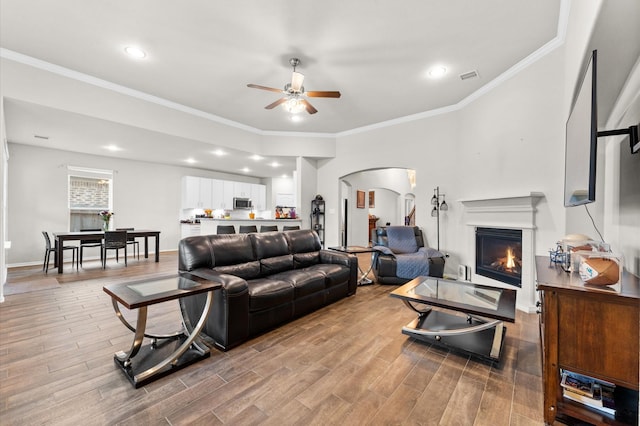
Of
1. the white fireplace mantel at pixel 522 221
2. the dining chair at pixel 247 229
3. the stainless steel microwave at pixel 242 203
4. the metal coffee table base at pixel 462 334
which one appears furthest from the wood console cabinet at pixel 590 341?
the stainless steel microwave at pixel 242 203

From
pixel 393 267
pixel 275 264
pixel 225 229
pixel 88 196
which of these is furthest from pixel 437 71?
pixel 88 196

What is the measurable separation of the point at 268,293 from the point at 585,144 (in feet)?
8.31

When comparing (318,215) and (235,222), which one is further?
(318,215)

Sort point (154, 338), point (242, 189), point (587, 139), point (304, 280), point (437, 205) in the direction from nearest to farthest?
1. point (587, 139)
2. point (154, 338)
3. point (304, 280)
4. point (437, 205)
5. point (242, 189)

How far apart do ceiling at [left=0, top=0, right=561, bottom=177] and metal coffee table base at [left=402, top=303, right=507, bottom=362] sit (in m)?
→ 2.96

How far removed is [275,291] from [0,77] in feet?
13.9

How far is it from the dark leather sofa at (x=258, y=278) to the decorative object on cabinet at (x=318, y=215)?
105 inches

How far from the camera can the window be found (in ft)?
21.2

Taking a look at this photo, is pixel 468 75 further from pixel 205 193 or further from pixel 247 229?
pixel 205 193

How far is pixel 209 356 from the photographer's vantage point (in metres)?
2.16

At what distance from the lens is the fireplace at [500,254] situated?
11.6ft

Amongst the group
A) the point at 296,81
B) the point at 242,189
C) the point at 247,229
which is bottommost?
the point at 247,229

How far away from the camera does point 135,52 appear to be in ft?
10.6

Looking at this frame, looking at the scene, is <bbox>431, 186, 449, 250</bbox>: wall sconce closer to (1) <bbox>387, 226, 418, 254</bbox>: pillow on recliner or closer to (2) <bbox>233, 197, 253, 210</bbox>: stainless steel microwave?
(1) <bbox>387, 226, 418, 254</bbox>: pillow on recliner
